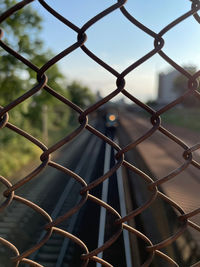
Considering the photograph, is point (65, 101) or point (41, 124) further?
point (41, 124)

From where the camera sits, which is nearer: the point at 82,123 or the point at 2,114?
the point at 2,114

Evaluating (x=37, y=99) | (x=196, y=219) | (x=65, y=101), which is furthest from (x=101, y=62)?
(x=37, y=99)

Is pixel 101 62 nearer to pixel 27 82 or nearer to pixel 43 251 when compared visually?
pixel 43 251

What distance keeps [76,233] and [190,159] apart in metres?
5.01

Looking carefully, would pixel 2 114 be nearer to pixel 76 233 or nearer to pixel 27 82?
pixel 76 233

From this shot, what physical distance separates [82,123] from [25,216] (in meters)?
5.21

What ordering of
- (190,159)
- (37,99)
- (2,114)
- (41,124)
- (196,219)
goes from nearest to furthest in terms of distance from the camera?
(2,114)
(190,159)
(196,219)
(37,99)
(41,124)


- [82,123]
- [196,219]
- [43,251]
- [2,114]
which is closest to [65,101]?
[82,123]

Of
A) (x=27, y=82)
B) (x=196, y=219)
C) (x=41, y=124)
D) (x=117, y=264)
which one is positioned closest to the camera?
(x=196, y=219)

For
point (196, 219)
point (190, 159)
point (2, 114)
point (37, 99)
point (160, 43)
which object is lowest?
point (2, 114)

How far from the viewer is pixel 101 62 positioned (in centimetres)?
131

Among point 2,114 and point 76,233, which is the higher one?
point 76,233

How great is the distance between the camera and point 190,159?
5.05 ft

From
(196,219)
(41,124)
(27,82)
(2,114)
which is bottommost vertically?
(2,114)
